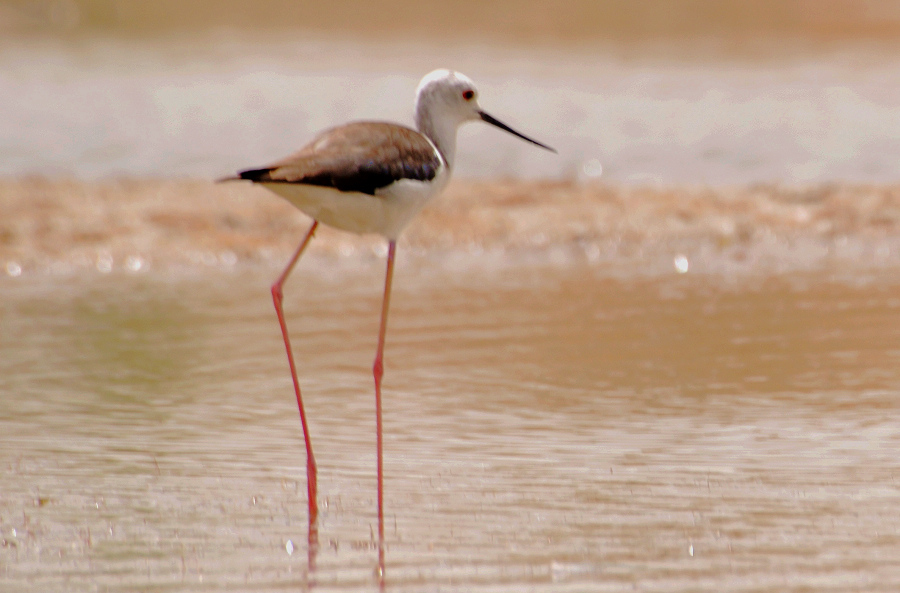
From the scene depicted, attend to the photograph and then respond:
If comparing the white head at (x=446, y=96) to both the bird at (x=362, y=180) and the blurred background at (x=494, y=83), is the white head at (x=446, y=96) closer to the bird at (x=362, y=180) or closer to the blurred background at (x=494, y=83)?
the bird at (x=362, y=180)

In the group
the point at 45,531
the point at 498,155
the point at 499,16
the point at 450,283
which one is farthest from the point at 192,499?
the point at 499,16

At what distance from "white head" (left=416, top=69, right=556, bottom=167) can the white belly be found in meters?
0.27

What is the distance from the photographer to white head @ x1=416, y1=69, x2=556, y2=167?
15.3ft

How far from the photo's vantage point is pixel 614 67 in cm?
1460

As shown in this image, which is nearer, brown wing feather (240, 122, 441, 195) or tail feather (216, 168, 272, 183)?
tail feather (216, 168, 272, 183)

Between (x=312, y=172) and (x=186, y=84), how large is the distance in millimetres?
9737

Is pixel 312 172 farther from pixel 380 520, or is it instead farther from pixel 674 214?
pixel 674 214

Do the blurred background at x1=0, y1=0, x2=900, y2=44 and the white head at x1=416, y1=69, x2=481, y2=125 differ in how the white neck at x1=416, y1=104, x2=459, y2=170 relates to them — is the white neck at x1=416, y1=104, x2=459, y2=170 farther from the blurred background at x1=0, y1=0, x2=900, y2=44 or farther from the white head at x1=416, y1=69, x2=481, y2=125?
the blurred background at x1=0, y1=0, x2=900, y2=44

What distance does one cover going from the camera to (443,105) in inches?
185

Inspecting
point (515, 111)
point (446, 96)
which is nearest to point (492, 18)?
point (515, 111)

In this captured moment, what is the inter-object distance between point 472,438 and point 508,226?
4.59 m

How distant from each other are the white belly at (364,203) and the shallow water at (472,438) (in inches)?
27.3

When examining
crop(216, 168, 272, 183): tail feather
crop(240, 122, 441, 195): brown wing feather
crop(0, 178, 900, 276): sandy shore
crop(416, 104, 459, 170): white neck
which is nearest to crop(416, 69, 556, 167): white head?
crop(416, 104, 459, 170): white neck

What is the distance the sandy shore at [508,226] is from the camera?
27.6 ft
